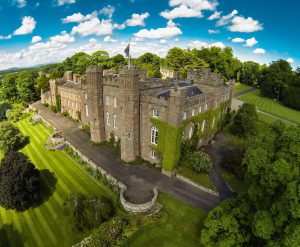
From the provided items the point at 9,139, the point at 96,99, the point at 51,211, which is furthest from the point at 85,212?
the point at 9,139

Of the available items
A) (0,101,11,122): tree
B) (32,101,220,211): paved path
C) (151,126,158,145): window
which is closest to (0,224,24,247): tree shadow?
(32,101,220,211): paved path

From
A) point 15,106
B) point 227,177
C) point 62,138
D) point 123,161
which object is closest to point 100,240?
point 123,161

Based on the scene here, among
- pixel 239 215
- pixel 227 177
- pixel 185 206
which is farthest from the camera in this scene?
pixel 227 177

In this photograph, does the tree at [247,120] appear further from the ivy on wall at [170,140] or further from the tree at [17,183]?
the tree at [17,183]

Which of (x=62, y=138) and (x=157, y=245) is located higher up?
(x=62, y=138)

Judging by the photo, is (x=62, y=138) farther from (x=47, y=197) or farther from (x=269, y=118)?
(x=269, y=118)

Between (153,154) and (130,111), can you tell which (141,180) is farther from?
(130,111)

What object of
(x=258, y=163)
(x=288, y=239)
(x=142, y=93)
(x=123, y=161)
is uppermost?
(x=142, y=93)
